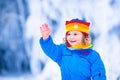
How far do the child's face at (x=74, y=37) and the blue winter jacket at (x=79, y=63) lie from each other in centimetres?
5

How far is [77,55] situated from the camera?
2104mm

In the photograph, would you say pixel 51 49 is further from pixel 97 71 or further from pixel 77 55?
pixel 97 71

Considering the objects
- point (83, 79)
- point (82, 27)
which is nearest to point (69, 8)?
point (82, 27)

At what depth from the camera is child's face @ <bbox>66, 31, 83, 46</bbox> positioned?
6.93ft

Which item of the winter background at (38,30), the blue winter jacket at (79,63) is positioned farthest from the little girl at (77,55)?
the winter background at (38,30)

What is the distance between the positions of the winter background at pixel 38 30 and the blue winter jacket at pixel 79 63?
0.27 meters

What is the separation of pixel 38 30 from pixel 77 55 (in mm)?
405

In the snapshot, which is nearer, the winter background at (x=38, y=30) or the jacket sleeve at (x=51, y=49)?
the jacket sleeve at (x=51, y=49)

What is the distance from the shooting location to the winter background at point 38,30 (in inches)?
93.7

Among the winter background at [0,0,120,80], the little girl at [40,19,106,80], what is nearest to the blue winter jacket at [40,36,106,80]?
the little girl at [40,19,106,80]

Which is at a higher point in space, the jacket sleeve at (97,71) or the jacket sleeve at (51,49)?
the jacket sleeve at (51,49)

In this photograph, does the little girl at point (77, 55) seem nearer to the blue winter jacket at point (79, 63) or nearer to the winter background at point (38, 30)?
the blue winter jacket at point (79, 63)

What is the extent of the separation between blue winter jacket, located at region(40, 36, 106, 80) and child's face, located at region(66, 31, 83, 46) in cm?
5

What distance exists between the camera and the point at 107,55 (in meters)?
2.37
